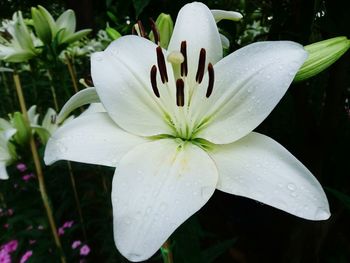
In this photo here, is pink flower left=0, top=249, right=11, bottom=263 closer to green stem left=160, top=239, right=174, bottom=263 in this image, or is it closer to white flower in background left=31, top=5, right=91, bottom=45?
white flower in background left=31, top=5, right=91, bottom=45

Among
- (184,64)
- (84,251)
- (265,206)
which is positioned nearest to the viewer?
(184,64)

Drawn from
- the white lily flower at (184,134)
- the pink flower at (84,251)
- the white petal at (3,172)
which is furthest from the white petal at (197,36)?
the pink flower at (84,251)

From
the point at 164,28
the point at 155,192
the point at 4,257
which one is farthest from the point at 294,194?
the point at 4,257

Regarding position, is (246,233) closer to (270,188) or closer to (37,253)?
(37,253)

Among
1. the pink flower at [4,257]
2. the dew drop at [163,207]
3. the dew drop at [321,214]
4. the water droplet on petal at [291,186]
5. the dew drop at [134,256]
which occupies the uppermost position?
the water droplet on petal at [291,186]

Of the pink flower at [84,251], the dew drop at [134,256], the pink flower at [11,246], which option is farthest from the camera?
the pink flower at [11,246]

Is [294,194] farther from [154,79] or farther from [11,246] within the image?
[11,246]

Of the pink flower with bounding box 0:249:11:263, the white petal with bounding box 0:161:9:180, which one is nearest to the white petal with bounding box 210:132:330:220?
the white petal with bounding box 0:161:9:180

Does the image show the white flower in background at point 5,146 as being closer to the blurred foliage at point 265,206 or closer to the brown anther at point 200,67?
the blurred foliage at point 265,206
